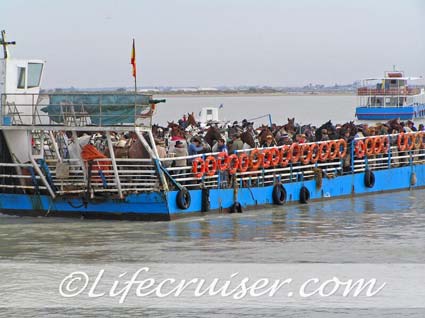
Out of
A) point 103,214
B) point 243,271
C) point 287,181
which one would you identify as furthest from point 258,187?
point 243,271

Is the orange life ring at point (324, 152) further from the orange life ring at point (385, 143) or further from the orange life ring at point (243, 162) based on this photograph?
the orange life ring at point (243, 162)

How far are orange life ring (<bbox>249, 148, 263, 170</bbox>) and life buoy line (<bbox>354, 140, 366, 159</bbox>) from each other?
4.41m

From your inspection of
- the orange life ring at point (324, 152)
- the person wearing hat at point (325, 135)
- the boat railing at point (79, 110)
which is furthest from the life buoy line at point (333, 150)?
the boat railing at point (79, 110)

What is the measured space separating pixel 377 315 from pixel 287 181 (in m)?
12.1

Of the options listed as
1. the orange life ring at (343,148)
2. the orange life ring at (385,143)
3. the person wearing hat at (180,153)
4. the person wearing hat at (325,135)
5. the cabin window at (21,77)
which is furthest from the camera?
the orange life ring at (385,143)

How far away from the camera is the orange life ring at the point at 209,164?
998 inches

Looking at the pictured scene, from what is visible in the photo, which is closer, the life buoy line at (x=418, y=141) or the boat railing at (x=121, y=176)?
the boat railing at (x=121, y=176)

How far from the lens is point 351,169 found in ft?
100

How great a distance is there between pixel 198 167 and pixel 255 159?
2027 millimetres

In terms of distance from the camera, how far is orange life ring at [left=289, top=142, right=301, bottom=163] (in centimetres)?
2772

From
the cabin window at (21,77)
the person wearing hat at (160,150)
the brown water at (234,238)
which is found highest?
the cabin window at (21,77)

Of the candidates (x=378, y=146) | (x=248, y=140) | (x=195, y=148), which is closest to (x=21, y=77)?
(x=195, y=148)

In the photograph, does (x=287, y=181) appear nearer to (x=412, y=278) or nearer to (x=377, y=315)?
(x=412, y=278)

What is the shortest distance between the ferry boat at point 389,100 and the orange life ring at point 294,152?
48.0 metres
